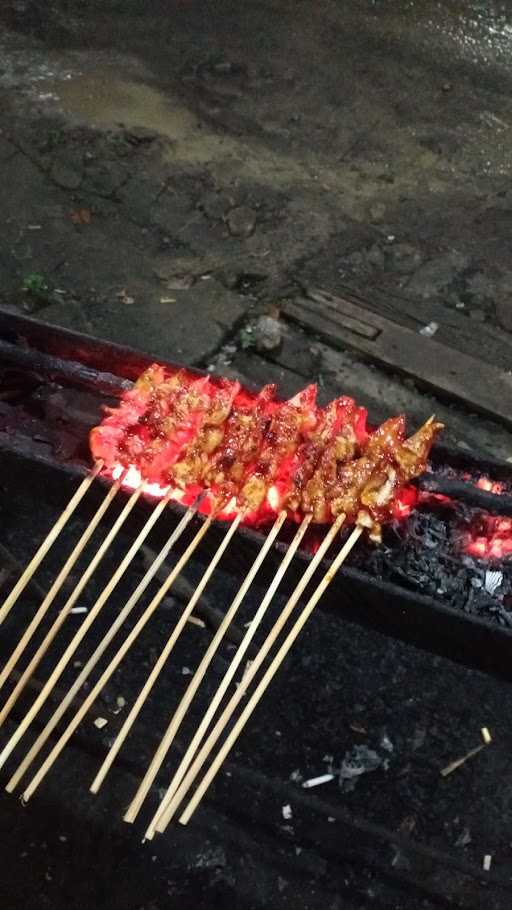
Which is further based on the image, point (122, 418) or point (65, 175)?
point (65, 175)

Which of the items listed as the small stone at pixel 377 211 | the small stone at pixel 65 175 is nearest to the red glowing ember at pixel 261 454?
the small stone at pixel 377 211

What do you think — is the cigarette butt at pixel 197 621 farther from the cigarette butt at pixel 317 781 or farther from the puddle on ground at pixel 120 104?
the puddle on ground at pixel 120 104

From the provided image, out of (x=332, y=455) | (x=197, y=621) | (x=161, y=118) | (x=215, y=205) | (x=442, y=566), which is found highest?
(x=332, y=455)

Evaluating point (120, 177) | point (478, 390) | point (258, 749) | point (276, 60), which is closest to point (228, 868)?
point (258, 749)

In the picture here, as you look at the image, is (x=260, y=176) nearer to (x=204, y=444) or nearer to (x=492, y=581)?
(x=204, y=444)

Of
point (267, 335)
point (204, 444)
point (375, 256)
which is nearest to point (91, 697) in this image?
point (204, 444)

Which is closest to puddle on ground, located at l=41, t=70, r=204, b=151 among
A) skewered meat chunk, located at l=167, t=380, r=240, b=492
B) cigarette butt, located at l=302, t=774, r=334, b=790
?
skewered meat chunk, located at l=167, t=380, r=240, b=492

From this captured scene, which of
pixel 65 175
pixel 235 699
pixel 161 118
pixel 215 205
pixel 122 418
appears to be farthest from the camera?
pixel 161 118

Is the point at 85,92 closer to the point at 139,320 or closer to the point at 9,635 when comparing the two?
the point at 139,320
